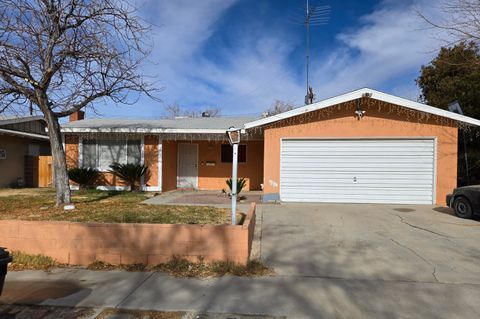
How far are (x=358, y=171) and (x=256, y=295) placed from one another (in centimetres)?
837

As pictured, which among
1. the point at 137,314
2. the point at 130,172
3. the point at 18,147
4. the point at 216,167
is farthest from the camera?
the point at 18,147

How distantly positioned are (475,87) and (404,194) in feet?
23.2

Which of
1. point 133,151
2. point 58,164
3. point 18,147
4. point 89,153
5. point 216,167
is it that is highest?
point 18,147

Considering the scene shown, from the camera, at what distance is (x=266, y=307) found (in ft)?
13.9

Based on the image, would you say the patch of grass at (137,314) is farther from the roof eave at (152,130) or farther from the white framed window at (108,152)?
the white framed window at (108,152)

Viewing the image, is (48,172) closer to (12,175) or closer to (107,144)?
(12,175)

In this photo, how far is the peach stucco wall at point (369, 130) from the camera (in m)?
11.4

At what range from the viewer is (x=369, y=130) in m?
11.8

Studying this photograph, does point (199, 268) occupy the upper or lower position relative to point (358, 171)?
lower

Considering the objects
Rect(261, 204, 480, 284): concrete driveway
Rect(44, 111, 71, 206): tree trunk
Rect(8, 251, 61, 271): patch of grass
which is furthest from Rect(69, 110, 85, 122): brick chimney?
Rect(8, 251, 61, 271): patch of grass

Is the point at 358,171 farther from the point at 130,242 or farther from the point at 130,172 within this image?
the point at 130,172

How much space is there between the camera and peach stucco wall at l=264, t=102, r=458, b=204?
11391 mm

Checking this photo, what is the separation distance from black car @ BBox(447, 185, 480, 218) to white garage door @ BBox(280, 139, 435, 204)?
1941 mm

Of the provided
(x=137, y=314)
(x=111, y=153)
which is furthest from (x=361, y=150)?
(x=111, y=153)
